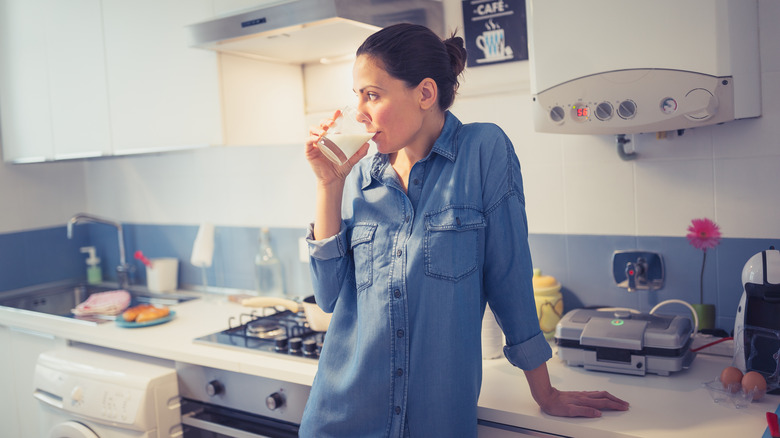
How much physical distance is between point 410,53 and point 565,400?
0.77 m

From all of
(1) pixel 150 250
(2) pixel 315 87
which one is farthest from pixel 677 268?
(1) pixel 150 250

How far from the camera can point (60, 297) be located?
297 centimetres

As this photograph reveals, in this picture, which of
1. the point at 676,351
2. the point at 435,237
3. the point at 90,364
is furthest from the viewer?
the point at 90,364

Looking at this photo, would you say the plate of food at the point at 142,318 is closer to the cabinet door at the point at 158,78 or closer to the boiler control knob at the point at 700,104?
the cabinet door at the point at 158,78

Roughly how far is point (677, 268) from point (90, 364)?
5.89 feet

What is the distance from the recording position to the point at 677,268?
1747 mm

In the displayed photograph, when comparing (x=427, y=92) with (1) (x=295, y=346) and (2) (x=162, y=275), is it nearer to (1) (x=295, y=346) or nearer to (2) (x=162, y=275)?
(1) (x=295, y=346)

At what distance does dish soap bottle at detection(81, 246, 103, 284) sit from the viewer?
10.1ft

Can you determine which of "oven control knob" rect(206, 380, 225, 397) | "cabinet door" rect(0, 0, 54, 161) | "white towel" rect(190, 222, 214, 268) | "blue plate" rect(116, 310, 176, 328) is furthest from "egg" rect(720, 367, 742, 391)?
"cabinet door" rect(0, 0, 54, 161)

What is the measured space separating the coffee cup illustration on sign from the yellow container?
664 millimetres

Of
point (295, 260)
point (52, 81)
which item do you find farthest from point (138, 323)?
point (52, 81)

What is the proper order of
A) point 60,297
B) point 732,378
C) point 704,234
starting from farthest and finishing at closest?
point 60,297
point 704,234
point 732,378

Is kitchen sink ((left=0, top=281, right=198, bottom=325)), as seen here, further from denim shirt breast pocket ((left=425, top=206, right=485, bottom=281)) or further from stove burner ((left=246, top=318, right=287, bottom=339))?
denim shirt breast pocket ((left=425, top=206, right=485, bottom=281))

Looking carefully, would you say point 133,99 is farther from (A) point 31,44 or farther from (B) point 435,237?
(B) point 435,237
